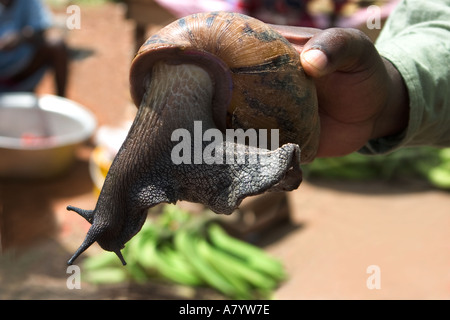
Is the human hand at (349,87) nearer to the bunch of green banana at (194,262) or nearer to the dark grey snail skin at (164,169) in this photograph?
the dark grey snail skin at (164,169)

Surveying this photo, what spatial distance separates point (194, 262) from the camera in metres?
2.83

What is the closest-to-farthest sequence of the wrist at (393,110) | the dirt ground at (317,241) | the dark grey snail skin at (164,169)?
the dark grey snail skin at (164,169) → the wrist at (393,110) → the dirt ground at (317,241)

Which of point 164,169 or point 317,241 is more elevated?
point 164,169

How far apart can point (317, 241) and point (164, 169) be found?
2456mm

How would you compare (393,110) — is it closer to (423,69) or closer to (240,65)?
(423,69)

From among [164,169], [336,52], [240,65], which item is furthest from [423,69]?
[164,169]

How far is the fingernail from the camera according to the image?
1.05 m

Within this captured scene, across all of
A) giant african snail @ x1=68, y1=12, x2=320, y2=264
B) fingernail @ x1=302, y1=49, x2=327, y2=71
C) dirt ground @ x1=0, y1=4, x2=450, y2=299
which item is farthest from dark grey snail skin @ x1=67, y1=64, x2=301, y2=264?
dirt ground @ x1=0, y1=4, x2=450, y2=299

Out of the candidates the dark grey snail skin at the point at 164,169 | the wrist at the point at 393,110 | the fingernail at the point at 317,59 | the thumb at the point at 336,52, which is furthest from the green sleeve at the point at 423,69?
the dark grey snail skin at the point at 164,169

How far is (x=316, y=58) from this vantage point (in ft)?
3.43

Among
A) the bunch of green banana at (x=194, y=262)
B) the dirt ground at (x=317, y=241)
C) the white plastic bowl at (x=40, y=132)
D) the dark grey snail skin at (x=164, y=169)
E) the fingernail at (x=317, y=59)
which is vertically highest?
the fingernail at (x=317, y=59)

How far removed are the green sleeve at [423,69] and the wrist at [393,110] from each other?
2cm

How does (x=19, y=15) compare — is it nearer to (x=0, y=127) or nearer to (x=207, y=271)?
(x=0, y=127)

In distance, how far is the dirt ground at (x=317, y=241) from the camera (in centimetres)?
277
